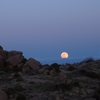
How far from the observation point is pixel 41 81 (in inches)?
934

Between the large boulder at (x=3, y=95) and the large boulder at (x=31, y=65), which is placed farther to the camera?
the large boulder at (x=31, y=65)

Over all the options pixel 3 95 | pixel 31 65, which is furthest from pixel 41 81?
pixel 3 95

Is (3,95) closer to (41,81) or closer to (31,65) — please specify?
(41,81)

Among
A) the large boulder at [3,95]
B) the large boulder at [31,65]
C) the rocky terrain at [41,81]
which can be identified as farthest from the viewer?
the large boulder at [31,65]

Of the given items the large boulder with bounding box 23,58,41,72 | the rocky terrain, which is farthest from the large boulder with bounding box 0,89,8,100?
the large boulder with bounding box 23,58,41,72

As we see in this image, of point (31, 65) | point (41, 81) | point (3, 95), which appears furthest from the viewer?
point (31, 65)

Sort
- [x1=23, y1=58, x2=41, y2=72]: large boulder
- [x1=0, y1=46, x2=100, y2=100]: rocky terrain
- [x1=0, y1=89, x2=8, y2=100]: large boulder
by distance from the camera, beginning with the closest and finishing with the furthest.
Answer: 1. [x1=0, y1=89, x2=8, y2=100]: large boulder
2. [x1=0, y1=46, x2=100, y2=100]: rocky terrain
3. [x1=23, y1=58, x2=41, y2=72]: large boulder

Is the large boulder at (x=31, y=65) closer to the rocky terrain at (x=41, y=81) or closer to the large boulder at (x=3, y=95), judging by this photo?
the rocky terrain at (x=41, y=81)

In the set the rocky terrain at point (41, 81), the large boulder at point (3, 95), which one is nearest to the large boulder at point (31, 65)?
the rocky terrain at point (41, 81)

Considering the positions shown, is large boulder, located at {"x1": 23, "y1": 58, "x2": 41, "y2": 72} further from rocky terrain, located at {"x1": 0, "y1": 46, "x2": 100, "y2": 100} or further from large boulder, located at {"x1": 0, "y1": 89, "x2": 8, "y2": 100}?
large boulder, located at {"x1": 0, "y1": 89, "x2": 8, "y2": 100}

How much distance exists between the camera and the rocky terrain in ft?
67.9

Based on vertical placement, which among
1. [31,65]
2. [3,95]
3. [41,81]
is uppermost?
[31,65]

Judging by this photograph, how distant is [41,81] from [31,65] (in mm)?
3895

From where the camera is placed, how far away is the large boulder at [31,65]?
2720 centimetres
